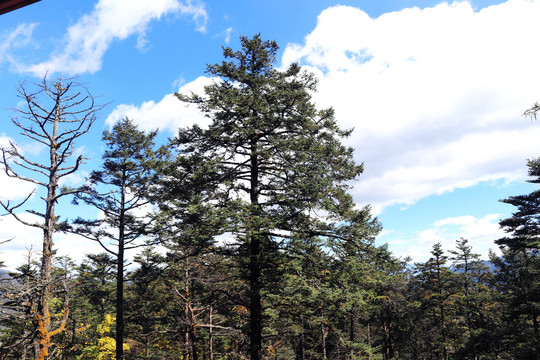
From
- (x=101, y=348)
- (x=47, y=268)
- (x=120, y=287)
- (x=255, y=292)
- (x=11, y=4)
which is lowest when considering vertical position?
(x=101, y=348)

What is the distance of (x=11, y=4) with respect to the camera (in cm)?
145

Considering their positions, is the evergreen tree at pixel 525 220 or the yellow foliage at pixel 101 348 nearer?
the evergreen tree at pixel 525 220

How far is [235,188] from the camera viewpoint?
1344 cm

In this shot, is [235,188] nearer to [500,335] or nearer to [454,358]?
[500,335]

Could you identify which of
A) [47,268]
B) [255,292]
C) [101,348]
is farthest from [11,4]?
[101,348]

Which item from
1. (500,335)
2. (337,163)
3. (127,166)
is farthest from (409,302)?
(127,166)

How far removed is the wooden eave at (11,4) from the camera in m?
1.42

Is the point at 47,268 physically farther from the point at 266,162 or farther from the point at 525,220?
the point at 525,220

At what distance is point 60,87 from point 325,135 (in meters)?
10.1

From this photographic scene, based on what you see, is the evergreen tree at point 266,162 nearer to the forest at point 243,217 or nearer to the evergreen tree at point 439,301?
the forest at point 243,217

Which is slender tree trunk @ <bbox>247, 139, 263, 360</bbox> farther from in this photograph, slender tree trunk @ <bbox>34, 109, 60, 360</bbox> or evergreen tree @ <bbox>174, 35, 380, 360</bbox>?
slender tree trunk @ <bbox>34, 109, 60, 360</bbox>

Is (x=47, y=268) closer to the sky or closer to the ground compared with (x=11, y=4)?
closer to the ground

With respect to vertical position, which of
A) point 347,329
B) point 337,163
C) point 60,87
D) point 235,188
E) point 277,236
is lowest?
point 347,329

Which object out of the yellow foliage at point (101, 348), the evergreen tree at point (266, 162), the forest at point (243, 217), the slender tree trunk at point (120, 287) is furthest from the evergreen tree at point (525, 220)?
the yellow foliage at point (101, 348)
